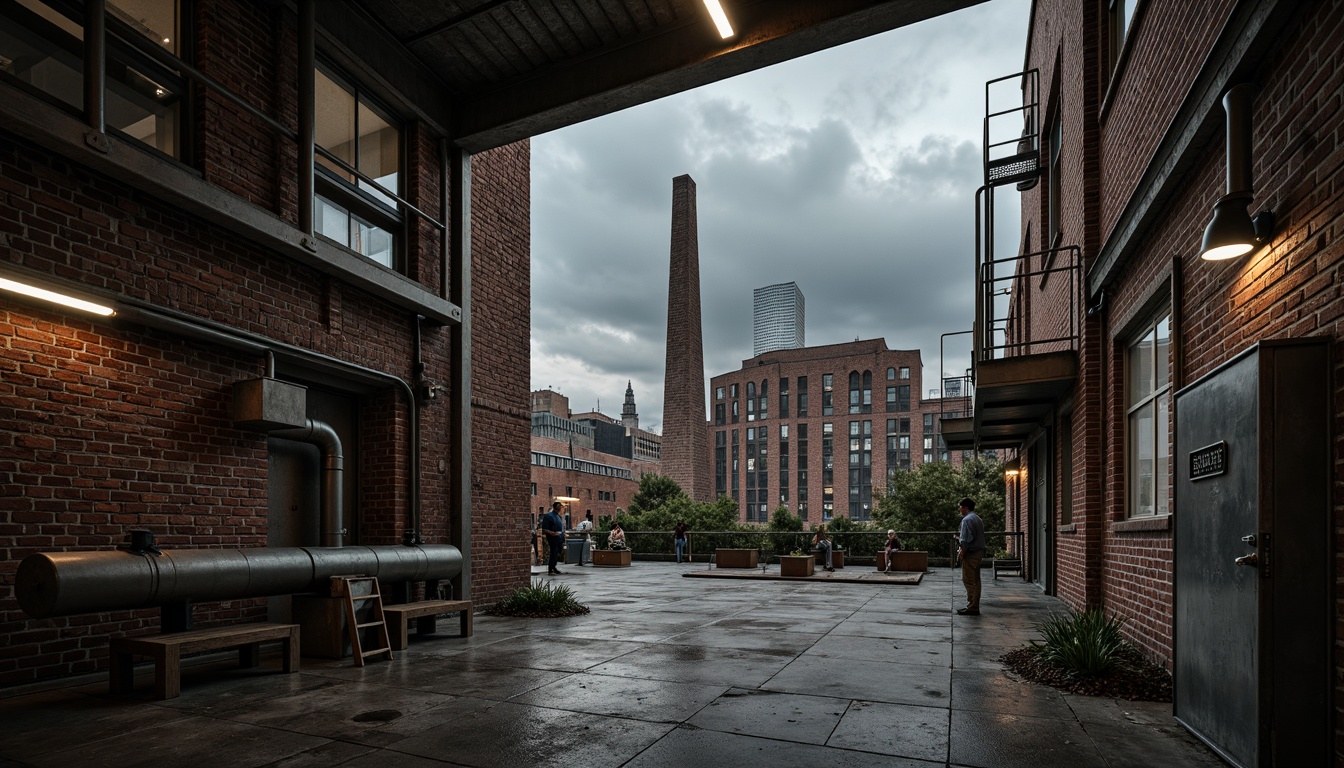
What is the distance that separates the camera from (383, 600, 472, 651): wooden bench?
8.26m

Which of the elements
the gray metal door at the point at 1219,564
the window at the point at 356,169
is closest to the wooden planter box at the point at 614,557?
the window at the point at 356,169

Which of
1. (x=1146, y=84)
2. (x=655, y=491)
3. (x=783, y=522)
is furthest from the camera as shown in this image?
(x=655, y=491)

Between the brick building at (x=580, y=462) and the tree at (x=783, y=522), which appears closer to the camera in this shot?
the tree at (x=783, y=522)

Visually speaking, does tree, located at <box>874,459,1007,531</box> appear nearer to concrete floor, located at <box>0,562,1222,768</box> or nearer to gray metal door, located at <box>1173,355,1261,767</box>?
concrete floor, located at <box>0,562,1222,768</box>

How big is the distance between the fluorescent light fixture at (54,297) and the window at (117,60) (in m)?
1.55

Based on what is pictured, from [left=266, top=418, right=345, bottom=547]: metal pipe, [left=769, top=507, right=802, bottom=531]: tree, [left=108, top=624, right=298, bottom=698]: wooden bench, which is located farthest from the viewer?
[left=769, top=507, right=802, bottom=531]: tree

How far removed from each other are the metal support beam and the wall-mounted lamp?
28.9 feet

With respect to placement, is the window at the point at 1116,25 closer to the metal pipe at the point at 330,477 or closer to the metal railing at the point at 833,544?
the metal pipe at the point at 330,477

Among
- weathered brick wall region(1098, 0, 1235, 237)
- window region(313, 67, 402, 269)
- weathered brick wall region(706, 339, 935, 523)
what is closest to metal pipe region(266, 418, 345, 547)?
window region(313, 67, 402, 269)

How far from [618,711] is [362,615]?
3.64m

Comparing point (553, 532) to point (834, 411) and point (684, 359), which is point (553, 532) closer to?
point (684, 359)

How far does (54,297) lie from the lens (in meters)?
6.02

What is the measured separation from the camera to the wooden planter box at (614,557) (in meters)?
23.2

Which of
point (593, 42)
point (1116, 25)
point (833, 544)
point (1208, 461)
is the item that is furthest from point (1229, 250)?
point (833, 544)
